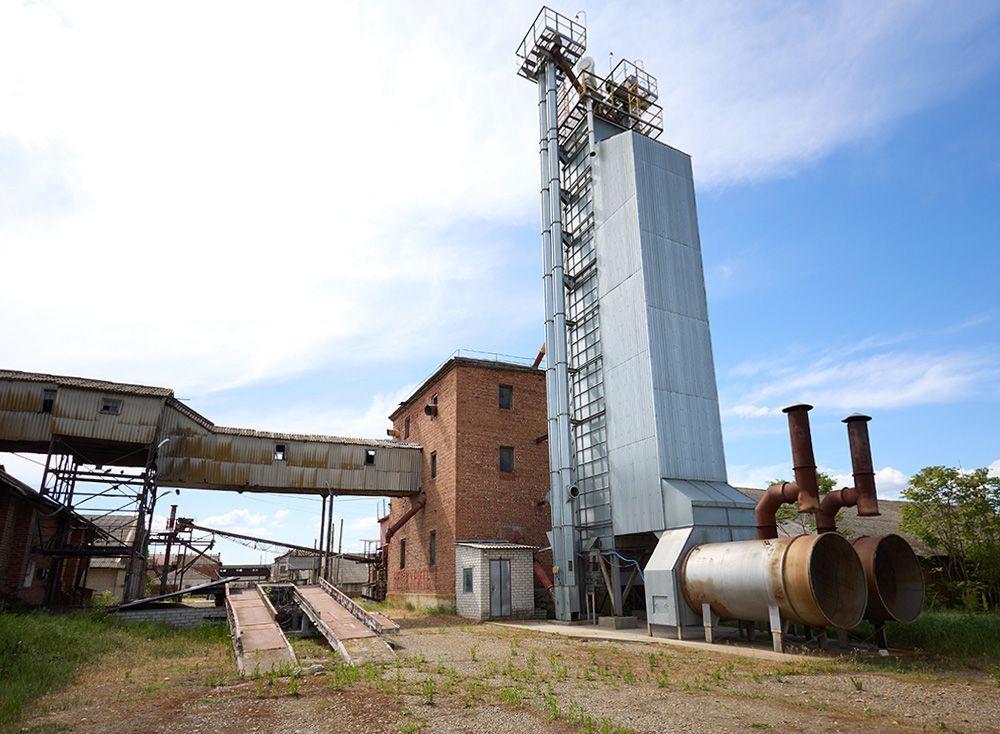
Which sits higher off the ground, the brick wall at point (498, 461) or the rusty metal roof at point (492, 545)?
the brick wall at point (498, 461)

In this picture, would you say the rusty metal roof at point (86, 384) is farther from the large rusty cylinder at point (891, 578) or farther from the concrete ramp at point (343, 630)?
the large rusty cylinder at point (891, 578)

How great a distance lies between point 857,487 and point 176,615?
57.0ft

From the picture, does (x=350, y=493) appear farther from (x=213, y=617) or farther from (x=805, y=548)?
(x=805, y=548)

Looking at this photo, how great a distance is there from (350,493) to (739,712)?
66.7ft

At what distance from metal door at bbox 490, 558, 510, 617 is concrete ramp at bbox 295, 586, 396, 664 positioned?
5527 millimetres

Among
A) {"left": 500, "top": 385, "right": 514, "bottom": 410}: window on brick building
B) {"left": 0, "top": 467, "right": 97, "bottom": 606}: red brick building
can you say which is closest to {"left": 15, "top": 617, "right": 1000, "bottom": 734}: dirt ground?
{"left": 0, "top": 467, "right": 97, "bottom": 606}: red brick building

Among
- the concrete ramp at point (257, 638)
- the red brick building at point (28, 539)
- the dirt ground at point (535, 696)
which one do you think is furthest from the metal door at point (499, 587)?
the red brick building at point (28, 539)


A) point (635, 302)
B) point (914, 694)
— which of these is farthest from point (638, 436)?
point (914, 694)

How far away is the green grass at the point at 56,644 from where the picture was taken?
830 cm

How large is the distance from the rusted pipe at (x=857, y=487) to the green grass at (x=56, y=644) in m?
12.7

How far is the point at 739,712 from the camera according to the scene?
697cm

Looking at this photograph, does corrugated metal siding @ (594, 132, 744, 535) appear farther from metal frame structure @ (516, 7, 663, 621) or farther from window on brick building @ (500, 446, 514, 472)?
window on brick building @ (500, 446, 514, 472)

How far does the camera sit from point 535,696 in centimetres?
796

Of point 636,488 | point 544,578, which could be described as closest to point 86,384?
point 544,578
